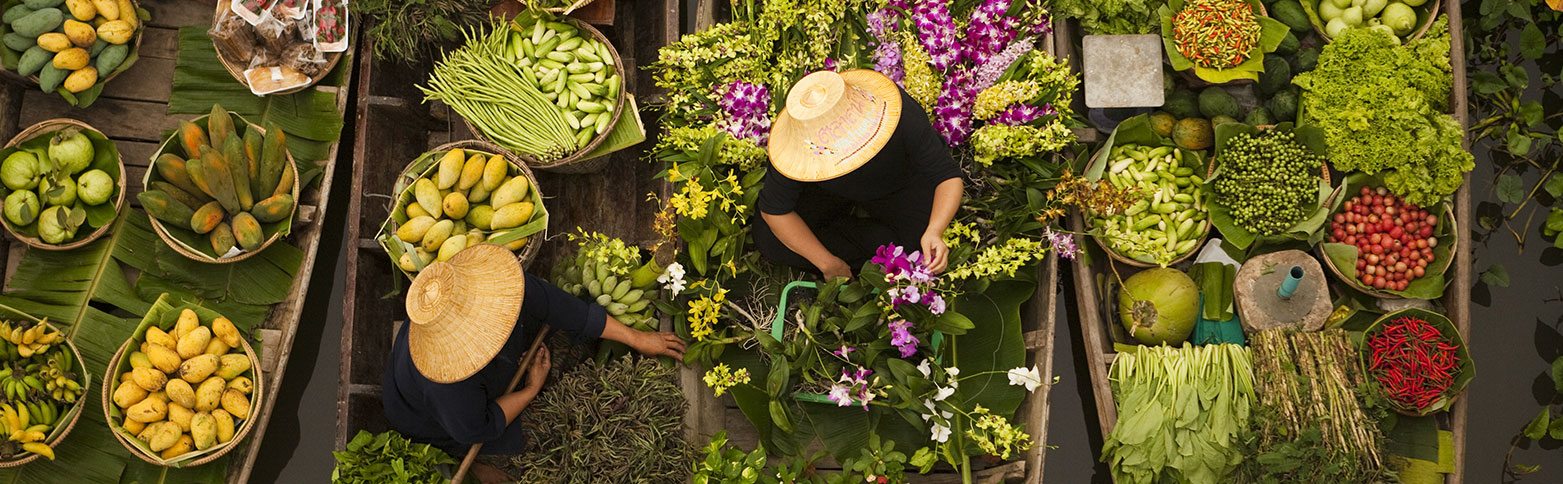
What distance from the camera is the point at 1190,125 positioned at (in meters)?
3.53

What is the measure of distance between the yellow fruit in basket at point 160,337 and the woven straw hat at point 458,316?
1.20 metres

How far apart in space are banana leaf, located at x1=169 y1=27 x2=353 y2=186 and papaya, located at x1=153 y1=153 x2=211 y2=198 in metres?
0.35

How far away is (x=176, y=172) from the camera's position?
3.27 metres

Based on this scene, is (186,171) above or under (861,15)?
under

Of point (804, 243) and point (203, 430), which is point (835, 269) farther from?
point (203, 430)

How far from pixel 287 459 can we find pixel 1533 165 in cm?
555

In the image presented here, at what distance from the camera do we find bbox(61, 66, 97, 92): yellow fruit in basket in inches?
135

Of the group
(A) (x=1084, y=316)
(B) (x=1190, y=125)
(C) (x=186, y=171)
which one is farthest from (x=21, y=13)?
(B) (x=1190, y=125)

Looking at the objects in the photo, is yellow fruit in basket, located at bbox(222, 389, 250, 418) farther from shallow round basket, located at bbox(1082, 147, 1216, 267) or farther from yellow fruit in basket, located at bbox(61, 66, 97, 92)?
shallow round basket, located at bbox(1082, 147, 1216, 267)

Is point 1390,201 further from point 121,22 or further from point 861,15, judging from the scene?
point 121,22

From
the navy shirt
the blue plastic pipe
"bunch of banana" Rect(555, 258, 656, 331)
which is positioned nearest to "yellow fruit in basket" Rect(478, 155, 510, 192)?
"bunch of banana" Rect(555, 258, 656, 331)

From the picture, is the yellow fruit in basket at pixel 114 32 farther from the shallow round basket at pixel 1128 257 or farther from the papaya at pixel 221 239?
the shallow round basket at pixel 1128 257

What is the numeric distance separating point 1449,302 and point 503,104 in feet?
12.2

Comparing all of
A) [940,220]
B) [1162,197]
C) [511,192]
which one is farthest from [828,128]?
[1162,197]
